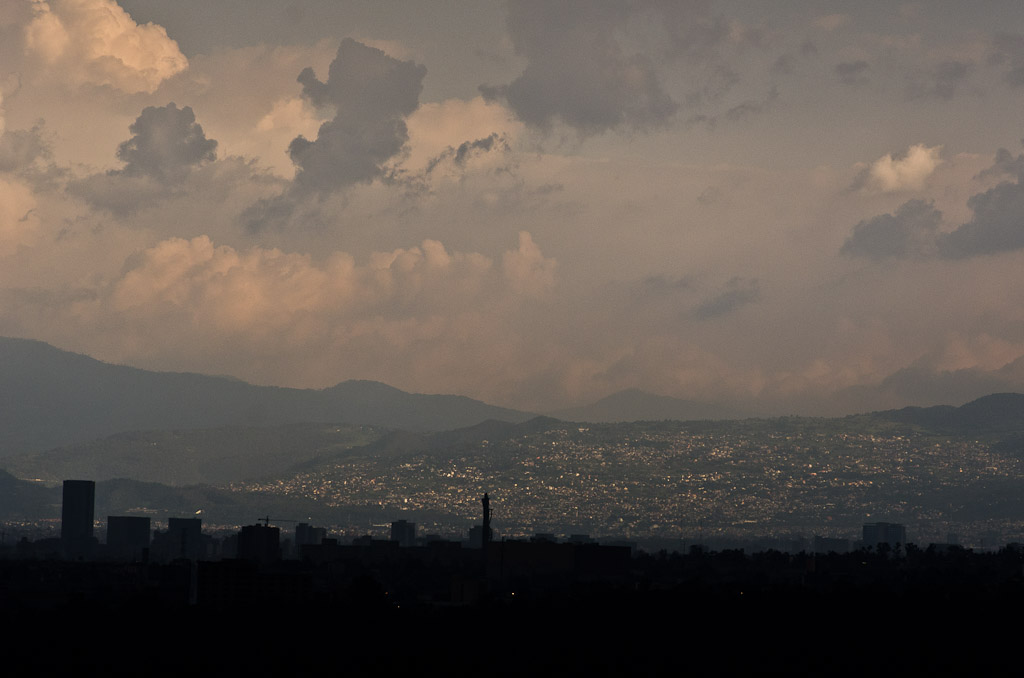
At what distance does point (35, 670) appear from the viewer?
587 ft

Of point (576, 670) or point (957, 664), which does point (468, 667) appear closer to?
point (576, 670)

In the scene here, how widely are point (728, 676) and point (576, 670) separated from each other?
17.1 metres

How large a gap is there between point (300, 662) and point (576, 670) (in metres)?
31.8

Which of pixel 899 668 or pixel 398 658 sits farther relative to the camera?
pixel 398 658

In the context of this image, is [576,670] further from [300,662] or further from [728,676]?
[300,662]

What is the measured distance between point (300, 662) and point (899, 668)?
67235 millimetres

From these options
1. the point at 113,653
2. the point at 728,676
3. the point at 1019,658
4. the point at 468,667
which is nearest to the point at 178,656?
the point at 113,653

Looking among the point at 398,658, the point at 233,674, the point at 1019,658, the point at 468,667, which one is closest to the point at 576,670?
the point at 468,667

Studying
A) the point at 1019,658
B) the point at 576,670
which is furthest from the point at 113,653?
the point at 1019,658

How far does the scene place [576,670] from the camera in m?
180

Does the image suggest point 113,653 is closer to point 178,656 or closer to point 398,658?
point 178,656

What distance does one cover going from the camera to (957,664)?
17962 centimetres

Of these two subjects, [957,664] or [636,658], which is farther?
[636,658]

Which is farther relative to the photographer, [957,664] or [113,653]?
[113,653]
